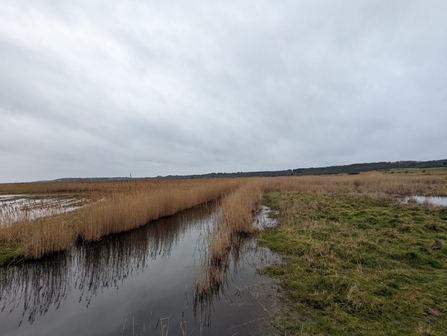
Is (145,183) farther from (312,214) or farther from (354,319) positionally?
(354,319)

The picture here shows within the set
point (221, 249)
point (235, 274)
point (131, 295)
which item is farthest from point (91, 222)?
point (235, 274)

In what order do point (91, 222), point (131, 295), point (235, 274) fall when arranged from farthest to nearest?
point (91, 222) < point (235, 274) < point (131, 295)

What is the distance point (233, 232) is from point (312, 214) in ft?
15.4

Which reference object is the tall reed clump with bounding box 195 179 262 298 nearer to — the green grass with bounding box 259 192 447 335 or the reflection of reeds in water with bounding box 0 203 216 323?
the green grass with bounding box 259 192 447 335

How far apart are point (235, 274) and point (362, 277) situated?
267 cm

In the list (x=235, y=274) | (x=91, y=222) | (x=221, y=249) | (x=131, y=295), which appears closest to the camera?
(x=131, y=295)

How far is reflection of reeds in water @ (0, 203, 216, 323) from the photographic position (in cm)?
402

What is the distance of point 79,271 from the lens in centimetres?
508

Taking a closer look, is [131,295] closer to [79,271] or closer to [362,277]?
[79,271]

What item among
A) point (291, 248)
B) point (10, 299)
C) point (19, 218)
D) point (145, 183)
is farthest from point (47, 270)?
point (145, 183)

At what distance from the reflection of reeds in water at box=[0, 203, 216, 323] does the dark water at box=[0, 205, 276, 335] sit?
0.02 m

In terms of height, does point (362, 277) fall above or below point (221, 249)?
below

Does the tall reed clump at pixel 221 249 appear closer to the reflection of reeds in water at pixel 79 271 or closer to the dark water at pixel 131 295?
the dark water at pixel 131 295

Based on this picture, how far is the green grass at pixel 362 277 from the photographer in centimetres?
311
